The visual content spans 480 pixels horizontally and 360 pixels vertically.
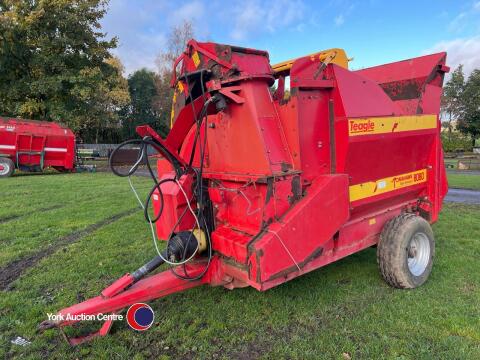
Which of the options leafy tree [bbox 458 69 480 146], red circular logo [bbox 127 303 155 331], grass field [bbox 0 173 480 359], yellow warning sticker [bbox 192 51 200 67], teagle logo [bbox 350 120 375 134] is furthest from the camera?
leafy tree [bbox 458 69 480 146]

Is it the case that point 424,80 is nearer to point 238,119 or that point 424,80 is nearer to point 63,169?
point 238,119

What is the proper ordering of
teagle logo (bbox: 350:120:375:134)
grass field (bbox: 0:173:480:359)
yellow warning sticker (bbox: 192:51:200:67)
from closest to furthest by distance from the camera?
grass field (bbox: 0:173:480:359)
teagle logo (bbox: 350:120:375:134)
yellow warning sticker (bbox: 192:51:200:67)

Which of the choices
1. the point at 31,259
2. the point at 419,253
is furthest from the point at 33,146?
the point at 419,253

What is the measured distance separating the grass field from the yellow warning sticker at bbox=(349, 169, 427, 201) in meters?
1.03

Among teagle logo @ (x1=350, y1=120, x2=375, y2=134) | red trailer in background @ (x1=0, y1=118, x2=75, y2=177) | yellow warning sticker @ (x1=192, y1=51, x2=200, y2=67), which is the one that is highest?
red trailer in background @ (x1=0, y1=118, x2=75, y2=177)

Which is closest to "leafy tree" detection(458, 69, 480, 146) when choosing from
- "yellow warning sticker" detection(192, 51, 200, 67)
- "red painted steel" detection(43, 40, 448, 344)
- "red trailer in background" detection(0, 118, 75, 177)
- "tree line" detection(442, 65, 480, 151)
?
"tree line" detection(442, 65, 480, 151)

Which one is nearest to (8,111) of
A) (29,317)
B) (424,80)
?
(29,317)

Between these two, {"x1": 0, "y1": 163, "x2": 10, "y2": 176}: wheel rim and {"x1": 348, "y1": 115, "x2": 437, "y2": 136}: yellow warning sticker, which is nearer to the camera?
{"x1": 348, "y1": 115, "x2": 437, "y2": 136}: yellow warning sticker

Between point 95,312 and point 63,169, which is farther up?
point 63,169

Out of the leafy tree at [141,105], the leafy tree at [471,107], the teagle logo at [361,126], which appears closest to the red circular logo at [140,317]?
the teagle logo at [361,126]

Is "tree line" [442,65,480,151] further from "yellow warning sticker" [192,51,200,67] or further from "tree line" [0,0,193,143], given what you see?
"yellow warning sticker" [192,51,200,67]

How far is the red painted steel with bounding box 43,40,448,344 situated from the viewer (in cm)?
300

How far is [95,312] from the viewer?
2936 millimetres

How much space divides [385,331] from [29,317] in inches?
126
